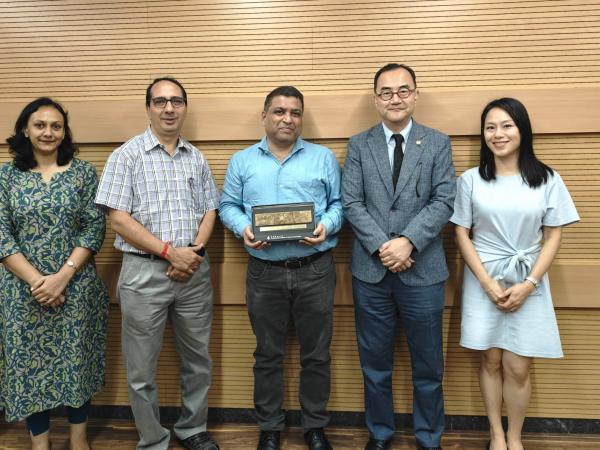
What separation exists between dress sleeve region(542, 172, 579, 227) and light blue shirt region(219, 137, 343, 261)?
961 millimetres

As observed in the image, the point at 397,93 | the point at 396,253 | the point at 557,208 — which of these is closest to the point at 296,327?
the point at 396,253

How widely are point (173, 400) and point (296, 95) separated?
1.90 metres

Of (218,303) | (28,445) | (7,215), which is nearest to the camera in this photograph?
(7,215)

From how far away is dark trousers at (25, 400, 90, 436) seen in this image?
2039mm

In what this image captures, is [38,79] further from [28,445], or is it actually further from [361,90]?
[28,445]

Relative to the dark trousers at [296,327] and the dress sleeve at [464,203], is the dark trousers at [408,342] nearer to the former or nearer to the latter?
the dark trousers at [296,327]

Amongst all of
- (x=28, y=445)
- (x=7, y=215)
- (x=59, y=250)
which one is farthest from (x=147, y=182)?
(x=28, y=445)

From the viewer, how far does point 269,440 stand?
2146 millimetres

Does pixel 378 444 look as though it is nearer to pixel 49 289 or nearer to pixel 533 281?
pixel 533 281

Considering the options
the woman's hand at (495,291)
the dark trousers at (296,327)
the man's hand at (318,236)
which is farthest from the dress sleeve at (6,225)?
the woman's hand at (495,291)

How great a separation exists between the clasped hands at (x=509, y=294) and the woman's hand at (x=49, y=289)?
1.97 meters

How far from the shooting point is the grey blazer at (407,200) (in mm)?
1927

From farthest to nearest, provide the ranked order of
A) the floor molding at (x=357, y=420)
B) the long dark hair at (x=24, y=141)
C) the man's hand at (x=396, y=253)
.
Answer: the floor molding at (x=357, y=420) → the long dark hair at (x=24, y=141) → the man's hand at (x=396, y=253)

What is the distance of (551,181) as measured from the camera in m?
1.95
